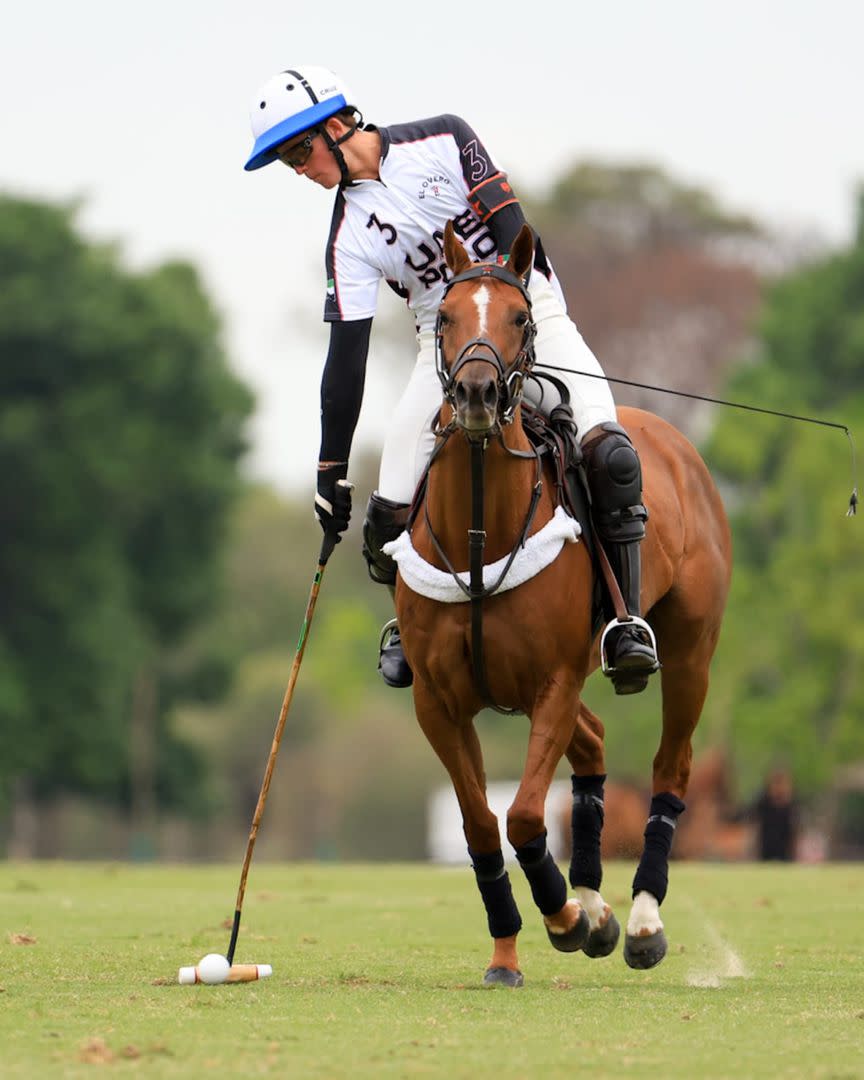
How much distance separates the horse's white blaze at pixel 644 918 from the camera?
419 inches

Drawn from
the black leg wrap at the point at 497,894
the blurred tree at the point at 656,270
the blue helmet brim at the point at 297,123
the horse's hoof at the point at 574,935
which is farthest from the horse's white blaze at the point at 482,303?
the blurred tree at the point at 656,270

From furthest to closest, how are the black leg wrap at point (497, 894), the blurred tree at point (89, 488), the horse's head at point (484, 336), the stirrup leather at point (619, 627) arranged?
the blurred tree at point (89, 488), the stirrup leather at point (619, 627), the black leg wrap at point (497, 894), the horse's head at point (484, 336)

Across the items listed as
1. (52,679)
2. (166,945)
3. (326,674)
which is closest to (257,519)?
(326,674)

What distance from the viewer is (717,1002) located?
9.41 metres

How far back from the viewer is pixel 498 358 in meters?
9.41

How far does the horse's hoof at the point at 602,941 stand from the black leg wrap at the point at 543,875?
0.63 meters

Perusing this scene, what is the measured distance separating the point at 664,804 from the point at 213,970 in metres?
2.82

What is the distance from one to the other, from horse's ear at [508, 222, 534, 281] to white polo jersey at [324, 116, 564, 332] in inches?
25.9

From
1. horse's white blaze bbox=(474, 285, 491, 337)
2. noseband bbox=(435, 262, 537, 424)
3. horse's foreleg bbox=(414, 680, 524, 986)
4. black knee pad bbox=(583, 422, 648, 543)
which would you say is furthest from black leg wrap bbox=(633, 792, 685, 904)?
horse's white blaze bbox=(474, 285, 491, 337)

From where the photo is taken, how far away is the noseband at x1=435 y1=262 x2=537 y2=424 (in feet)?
30.7

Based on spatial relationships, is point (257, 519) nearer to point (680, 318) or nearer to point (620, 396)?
point (680, 318)

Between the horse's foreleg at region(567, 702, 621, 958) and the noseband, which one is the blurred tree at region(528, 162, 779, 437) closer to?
the horse's foreleg at region(567, 702, 621, 958)

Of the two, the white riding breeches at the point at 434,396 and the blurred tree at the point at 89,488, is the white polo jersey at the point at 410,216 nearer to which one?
the white riding breeches at the point at 434,396

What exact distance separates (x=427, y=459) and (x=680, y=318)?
2202 inches
